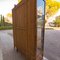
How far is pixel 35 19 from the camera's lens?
3807mm

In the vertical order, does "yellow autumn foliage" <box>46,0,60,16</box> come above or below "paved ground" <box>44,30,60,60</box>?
above

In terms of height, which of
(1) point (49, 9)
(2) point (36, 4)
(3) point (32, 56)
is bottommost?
(3) point (32, 56)

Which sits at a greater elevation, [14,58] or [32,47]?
[32,47]

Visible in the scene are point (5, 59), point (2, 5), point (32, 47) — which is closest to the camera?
point (32, 47)

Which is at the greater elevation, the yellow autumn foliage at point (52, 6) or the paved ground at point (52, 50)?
the yellow autumn foliage at point (52, 6)

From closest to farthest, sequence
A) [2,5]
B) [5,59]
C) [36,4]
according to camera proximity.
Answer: [36,4] < [5,59] < [2,5]

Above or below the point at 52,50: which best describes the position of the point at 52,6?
above

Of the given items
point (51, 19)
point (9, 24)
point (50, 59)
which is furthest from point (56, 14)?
point (50, 59)

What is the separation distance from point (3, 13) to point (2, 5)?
A: 9.56 feet

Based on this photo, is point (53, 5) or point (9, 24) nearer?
point (53, 5)

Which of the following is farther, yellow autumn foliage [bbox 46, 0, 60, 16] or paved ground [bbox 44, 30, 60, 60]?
yellow autumn foliage [bbox 46, 0, 60, 16]

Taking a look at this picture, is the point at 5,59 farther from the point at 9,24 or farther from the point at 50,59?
the point at 9,24

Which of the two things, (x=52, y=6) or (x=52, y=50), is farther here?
(x=52, y=6)

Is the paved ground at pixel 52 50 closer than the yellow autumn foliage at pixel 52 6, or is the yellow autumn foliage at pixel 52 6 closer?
the paved ground at pixel 52 50
